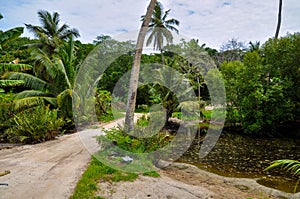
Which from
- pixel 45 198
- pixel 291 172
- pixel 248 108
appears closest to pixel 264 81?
pixel 248 108

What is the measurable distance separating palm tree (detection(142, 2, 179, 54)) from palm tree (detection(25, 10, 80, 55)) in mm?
6459

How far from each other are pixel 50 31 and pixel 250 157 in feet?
A: 57.3

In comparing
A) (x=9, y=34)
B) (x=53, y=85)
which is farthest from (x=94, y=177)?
(x=53, y=85)

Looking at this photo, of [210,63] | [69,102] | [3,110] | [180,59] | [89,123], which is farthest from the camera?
[210,63]

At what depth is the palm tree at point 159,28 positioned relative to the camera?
2080 centimetres

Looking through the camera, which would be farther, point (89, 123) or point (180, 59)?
point (180, 59)

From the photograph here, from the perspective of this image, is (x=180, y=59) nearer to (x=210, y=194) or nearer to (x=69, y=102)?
(x=69, y=102)

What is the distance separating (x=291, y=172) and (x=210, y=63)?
1553 centimetres

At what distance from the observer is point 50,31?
19.6m

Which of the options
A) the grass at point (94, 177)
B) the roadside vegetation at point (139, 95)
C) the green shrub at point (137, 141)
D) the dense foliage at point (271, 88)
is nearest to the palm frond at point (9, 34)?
the roadside vegetation at point (139, 95)

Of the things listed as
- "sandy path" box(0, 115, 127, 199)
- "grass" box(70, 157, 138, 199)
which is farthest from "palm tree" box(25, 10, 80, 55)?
"grass" box(70, 157, 138, 199)

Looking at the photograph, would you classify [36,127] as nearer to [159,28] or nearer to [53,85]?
[53,85]

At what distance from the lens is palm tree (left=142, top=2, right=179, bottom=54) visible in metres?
20.8

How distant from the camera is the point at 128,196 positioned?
410 cm
